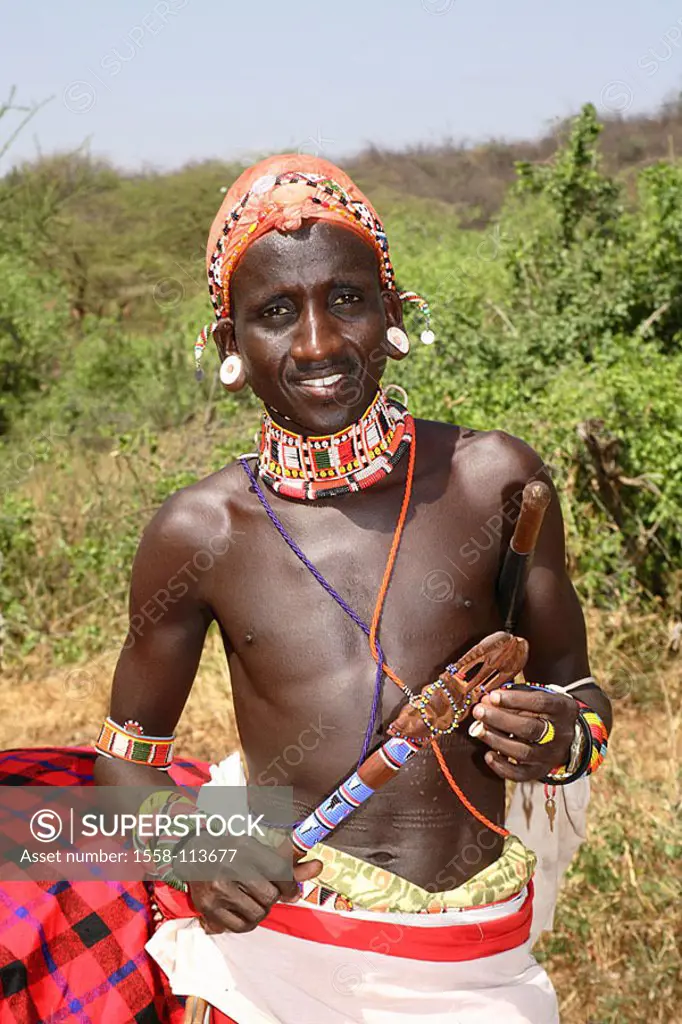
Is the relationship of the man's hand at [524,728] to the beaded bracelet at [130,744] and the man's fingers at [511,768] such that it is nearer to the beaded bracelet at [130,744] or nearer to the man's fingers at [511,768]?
the man's fingers at [511,768]

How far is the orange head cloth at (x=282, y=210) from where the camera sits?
2.00m

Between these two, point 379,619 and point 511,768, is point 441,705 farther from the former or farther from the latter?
point 379,619

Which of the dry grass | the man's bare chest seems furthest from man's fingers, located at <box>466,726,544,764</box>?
the dry grass

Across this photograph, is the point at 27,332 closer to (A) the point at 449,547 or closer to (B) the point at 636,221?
(B) the point at 636,221

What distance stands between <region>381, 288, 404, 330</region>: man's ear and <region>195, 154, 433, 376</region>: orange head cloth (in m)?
0.02

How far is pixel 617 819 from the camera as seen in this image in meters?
3.75

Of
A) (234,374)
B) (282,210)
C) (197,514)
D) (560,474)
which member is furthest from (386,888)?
(560,474)

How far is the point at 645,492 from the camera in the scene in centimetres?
567

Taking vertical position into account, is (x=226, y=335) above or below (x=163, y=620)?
above

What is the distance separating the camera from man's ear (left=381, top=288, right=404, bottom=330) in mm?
2129

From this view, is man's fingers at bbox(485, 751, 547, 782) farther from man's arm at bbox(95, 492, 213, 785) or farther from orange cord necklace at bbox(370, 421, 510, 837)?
man's arm at bbox(95, 492, 213, 785)

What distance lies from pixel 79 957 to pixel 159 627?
0.65 meters

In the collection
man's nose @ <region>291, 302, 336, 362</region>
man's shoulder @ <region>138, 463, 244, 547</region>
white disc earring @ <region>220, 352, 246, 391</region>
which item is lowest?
man's shoulder @ <region>138, 463, 244, 547</region>

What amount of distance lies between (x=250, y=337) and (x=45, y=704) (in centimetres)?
414
